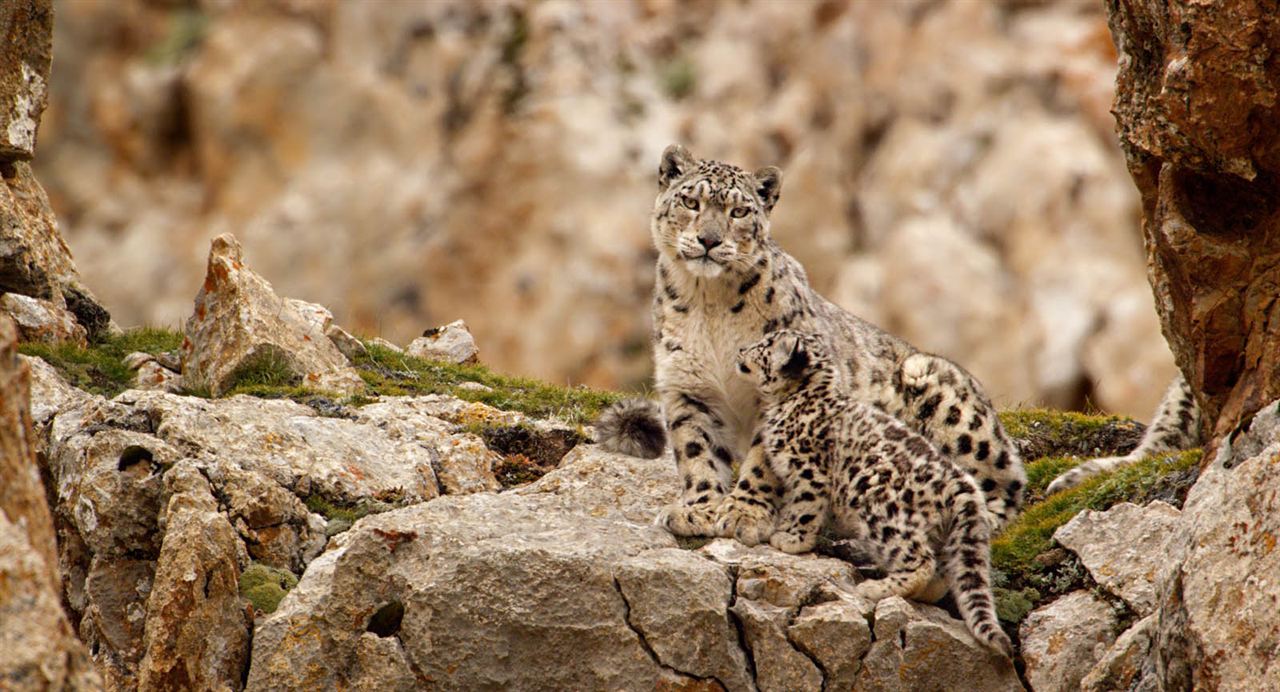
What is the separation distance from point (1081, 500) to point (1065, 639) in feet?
8.60

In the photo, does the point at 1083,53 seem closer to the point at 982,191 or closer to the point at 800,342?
the point at 982,191

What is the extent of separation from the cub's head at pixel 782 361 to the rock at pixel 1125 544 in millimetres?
2416

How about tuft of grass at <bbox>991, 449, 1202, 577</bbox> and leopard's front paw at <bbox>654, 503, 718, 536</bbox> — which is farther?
tuft of grass at <bbox>991, 449, 1202, 577</bbox>

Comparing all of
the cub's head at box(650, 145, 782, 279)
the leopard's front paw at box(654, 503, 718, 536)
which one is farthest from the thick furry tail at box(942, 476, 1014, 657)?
the cub's head at box(650, 145, 782, 279)

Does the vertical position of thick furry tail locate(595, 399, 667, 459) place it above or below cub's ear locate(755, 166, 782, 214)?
below

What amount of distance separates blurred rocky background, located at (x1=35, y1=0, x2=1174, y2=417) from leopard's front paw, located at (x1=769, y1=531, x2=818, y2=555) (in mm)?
25496

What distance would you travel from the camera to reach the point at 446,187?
4484 cm

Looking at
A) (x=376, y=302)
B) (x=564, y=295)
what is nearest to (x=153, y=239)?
(x=376, y=302)

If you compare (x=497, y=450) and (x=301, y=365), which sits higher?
(x=301, y=365)

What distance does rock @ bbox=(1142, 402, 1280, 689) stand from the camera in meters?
8.51

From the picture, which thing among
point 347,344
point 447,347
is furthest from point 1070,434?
point 347,344

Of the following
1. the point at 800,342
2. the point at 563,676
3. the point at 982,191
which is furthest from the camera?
the point at 982,191

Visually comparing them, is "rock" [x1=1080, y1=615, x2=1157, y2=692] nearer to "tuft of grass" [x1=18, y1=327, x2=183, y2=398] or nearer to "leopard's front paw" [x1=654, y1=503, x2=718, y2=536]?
"leopard's front paw" [x1=654, y1=503, x2=718, y2=536]

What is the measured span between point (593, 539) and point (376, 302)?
105ft
